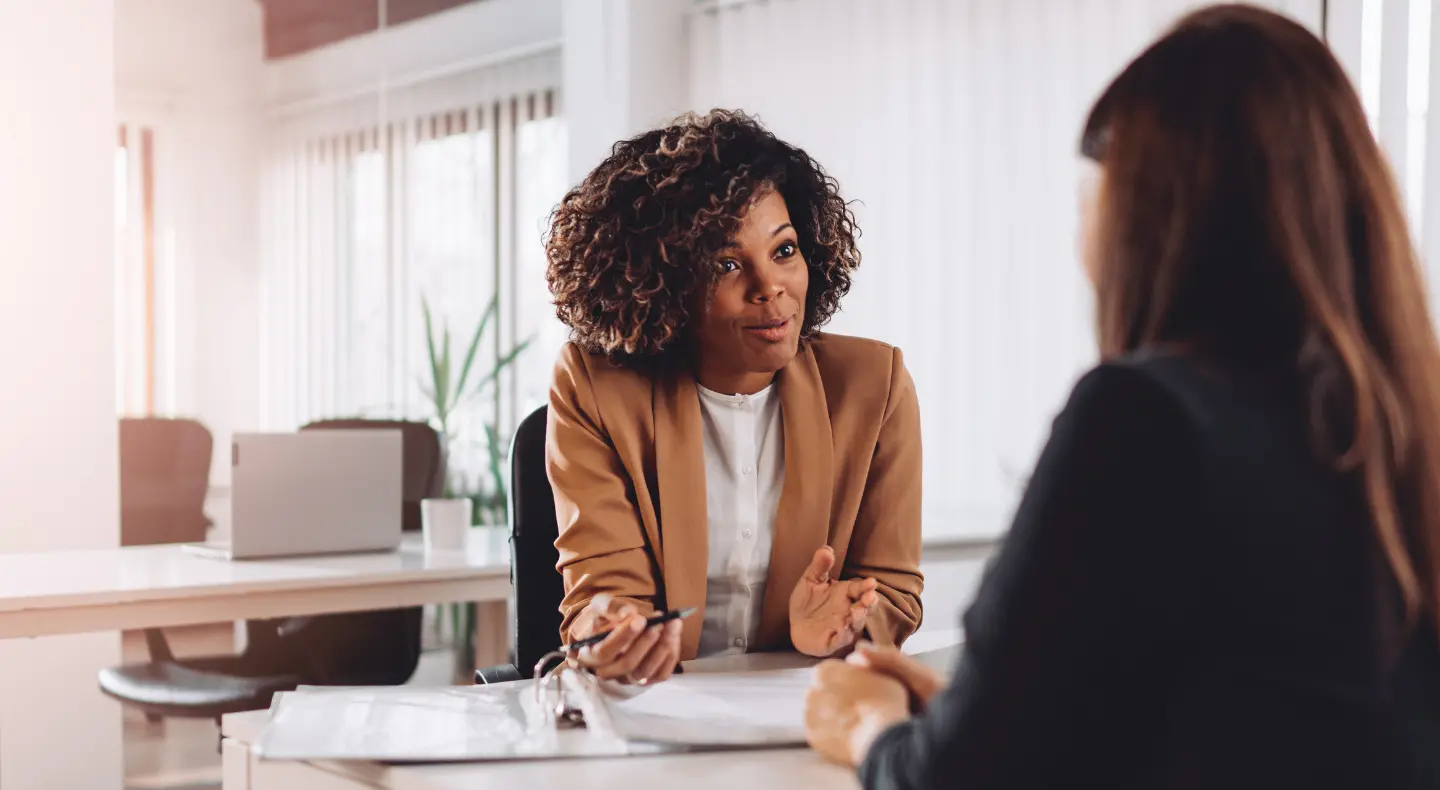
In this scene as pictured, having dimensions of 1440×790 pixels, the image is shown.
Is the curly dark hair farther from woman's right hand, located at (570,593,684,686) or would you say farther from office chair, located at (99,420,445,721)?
office chair, located at (99,420,445,721)

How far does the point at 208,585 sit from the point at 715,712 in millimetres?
1520

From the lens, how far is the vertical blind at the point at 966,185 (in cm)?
360

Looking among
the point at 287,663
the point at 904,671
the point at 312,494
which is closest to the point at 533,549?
the point at 904,671

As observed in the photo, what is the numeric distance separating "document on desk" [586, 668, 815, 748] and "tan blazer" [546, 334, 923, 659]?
27cm

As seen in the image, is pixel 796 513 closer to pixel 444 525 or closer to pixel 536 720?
pixel 536 720

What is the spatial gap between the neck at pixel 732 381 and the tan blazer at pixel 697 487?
0.10ft

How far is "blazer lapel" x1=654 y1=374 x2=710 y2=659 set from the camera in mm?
1657

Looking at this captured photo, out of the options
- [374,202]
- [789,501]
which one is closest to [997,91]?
[789,501]

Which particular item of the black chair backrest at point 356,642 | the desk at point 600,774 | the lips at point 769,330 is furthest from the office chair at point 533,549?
the black chair backrest at point 356,642

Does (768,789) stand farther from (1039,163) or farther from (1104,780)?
(1039,163)

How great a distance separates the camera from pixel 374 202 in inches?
208

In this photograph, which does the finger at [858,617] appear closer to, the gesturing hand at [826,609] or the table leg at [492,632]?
the gesturing hand at [826,609]

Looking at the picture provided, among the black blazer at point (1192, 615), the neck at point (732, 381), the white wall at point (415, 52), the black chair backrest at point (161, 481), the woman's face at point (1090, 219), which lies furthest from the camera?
the white wall at point (415, 52)

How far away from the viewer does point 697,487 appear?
5.54 ft
